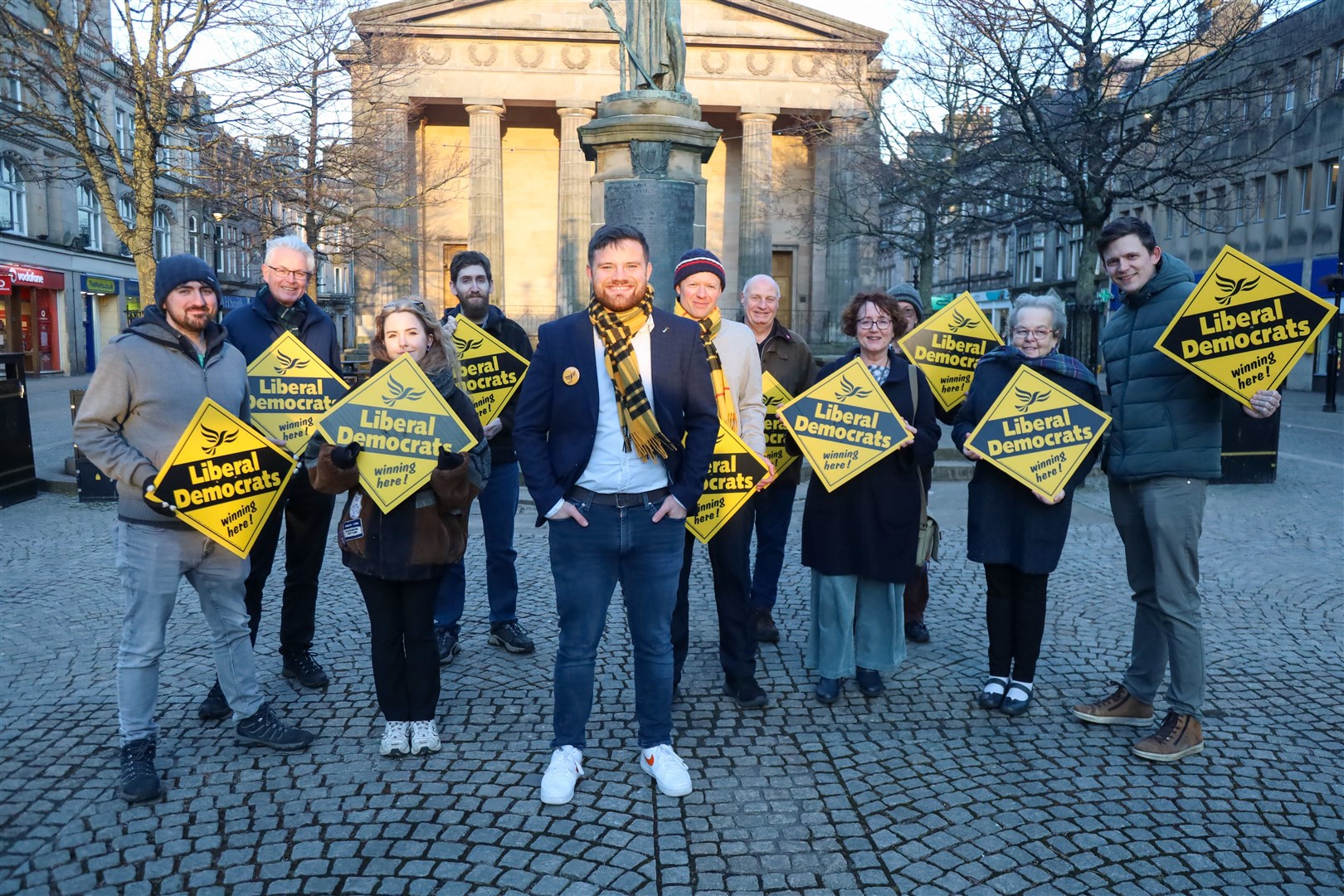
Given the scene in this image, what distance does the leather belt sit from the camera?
3.73 meters

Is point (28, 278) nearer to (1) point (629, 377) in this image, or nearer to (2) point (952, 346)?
(2) point (952, 346)

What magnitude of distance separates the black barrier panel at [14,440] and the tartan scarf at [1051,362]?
10.1m

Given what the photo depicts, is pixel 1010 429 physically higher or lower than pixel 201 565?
higher

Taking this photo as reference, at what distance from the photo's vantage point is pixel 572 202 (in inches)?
1344

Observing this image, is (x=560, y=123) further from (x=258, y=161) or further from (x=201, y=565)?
(x=201, y=565)

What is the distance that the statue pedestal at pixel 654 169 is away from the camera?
845 cm

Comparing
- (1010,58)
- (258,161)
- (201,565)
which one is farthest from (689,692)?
(1010,58)

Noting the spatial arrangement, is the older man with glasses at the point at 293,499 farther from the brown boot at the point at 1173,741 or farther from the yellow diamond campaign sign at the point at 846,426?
the brown boot at the point at 1173,741

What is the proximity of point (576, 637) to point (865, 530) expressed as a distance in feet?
5.45

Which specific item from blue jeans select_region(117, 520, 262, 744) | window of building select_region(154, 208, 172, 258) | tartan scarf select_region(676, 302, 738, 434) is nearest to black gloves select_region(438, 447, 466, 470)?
blue jeans select_region(117, 520, 262, 744)

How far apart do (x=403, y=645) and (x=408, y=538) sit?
1.74 feet

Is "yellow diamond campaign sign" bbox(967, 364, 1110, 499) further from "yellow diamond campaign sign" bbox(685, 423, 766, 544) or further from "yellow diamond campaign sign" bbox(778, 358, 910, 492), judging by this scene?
"yellow diamond campaign sign" bbox(685, 423, 766, 544)

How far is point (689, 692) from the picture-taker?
4.98 meters

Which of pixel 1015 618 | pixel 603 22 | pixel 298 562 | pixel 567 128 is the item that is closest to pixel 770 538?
pixel 1015 618
